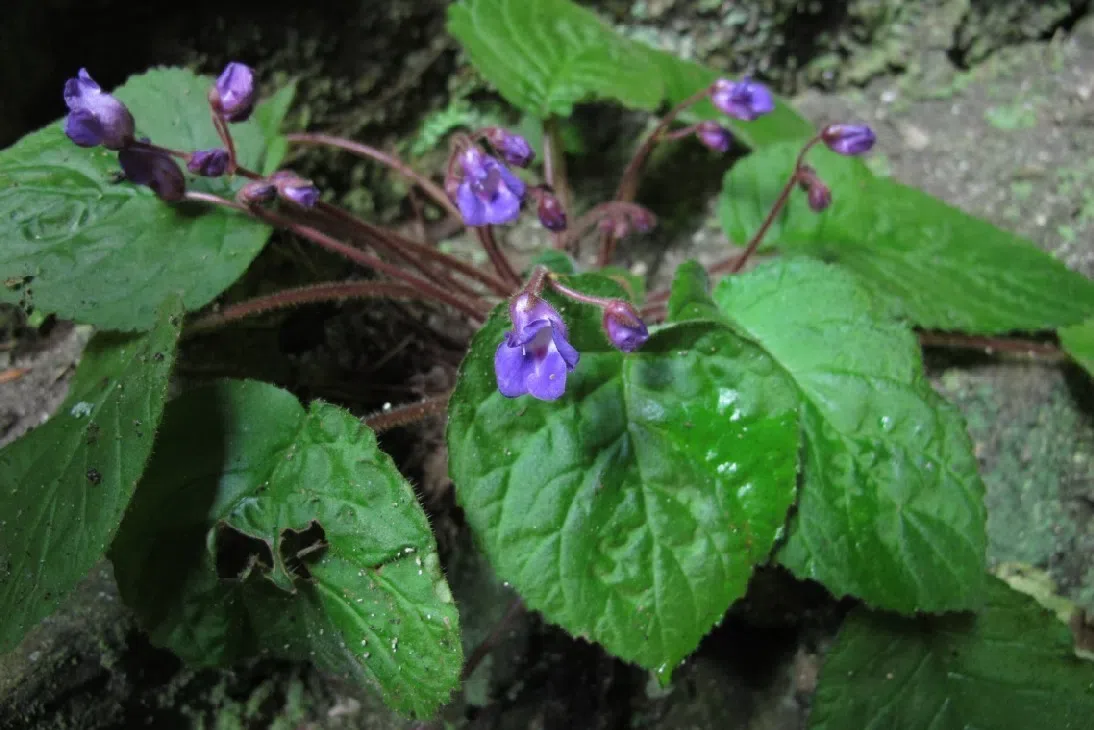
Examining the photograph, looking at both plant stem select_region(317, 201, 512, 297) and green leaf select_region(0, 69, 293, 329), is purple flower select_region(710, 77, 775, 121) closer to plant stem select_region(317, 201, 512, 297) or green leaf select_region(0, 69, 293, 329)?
plant stem select_region(317, 201, 512, 297)

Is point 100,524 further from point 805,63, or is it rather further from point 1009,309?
point 805,63

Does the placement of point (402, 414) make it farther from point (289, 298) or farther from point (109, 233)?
point (109, 233)

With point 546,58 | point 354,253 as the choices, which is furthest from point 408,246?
point 546,58

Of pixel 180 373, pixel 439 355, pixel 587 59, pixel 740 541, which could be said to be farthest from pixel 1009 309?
pixel 180 373

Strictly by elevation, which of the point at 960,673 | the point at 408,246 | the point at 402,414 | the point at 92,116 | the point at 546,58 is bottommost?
the point at 960,673

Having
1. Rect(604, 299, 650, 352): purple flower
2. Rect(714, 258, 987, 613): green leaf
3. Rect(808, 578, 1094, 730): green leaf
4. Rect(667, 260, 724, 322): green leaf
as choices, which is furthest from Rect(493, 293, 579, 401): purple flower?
Rect(808, 578, 1094, 730): green leaf

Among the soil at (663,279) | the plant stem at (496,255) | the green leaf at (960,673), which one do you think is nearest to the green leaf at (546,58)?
the soil at (663,279)
